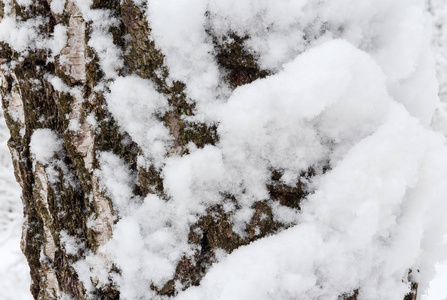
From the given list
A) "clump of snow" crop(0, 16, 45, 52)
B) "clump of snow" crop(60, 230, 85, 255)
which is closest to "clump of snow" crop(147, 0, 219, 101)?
"clump of snow" crop(0, 16, 45, 52)

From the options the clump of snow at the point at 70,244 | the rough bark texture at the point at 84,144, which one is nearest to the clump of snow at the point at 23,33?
the rough bark texture at the point at 84,144

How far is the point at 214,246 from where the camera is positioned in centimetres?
98

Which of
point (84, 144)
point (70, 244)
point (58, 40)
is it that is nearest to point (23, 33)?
point (58, 40)

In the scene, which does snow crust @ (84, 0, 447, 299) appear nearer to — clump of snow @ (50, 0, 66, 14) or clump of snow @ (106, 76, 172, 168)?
clump of snow @ (106, 76, 172, 168)

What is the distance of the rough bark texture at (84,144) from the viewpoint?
3.17 ft

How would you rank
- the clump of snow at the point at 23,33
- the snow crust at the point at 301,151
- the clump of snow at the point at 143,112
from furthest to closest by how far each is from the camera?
the clump of snow at the point at 23,33, the clump of snow at the point at 143,112, the snow crust at the point at 301,151

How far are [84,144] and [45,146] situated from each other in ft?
0.57

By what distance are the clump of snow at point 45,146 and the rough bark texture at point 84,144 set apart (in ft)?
0.08

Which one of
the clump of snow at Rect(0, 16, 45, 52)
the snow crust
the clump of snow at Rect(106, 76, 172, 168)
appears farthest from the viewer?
the clump of snow at Rect(0, 16, 45, 52)

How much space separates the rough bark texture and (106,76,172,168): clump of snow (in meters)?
0.02

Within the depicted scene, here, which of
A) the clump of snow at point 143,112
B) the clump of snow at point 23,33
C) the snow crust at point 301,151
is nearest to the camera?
the snow crust at point 301,151

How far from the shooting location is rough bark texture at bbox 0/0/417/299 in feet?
3.17

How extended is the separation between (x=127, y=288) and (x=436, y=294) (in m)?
2.70

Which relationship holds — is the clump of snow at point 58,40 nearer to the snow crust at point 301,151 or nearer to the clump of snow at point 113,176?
the snow crust at point 301,151
